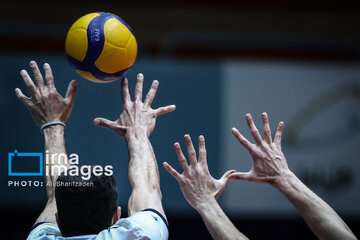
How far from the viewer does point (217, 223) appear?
2650 millimetres

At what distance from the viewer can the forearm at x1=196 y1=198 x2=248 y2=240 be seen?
8.48ft

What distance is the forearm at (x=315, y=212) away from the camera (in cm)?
255

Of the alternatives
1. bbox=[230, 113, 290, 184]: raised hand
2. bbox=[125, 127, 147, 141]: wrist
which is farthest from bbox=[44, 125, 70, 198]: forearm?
bbox=[230, 113, 290, 184]: raised hand

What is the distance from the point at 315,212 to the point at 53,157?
4.94 ft

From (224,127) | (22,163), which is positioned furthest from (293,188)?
(224,127)

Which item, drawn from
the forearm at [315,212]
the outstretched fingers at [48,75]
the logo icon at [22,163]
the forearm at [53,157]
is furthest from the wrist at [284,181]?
the logo icon at [22,163]

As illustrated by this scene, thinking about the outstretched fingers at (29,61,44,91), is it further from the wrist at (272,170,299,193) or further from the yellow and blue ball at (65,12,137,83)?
the wrist at (272,170,299,193)

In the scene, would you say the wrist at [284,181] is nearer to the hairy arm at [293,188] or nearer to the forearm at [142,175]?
the hairy arm at [293,188]

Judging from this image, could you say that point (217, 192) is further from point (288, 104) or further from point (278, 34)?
point (278, 34)

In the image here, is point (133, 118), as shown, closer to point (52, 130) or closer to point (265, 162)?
point (52, 130)

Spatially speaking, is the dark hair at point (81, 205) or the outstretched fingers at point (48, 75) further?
the outstretched fingers at point (48, 75)

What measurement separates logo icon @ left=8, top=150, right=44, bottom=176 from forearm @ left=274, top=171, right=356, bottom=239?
3.16 metres

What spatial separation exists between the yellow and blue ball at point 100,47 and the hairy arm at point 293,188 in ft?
3.08

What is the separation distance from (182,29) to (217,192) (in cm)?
621
